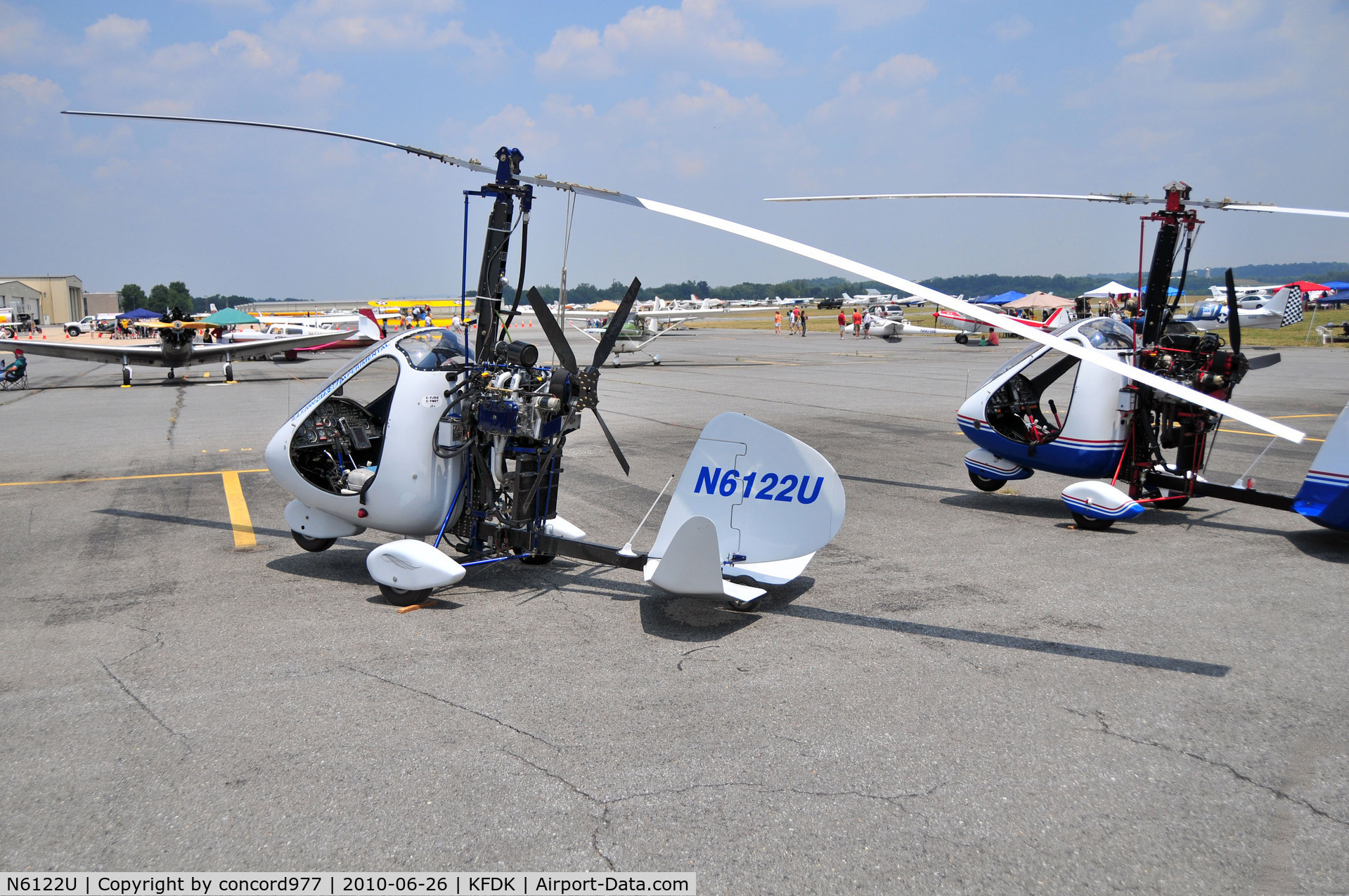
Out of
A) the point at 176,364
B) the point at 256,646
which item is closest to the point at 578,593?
the point at 256,646

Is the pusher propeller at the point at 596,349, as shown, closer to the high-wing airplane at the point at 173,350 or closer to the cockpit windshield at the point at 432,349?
the cockpit windshield at the point at 432,349

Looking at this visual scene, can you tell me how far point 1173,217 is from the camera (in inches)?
345

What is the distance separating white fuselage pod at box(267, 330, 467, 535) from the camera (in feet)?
22.6

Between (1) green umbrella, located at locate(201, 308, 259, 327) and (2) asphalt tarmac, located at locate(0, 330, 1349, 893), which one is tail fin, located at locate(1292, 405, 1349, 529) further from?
(1) green umbrella, located at locate(201, 308, 259, 327)

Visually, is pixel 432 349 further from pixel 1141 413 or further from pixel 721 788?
pixel 1141 413

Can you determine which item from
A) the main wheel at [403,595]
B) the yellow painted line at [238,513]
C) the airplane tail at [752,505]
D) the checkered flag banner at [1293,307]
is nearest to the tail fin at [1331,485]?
the airplane tail at [752,505]

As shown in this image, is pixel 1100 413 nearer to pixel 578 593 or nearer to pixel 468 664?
pixel 578 593

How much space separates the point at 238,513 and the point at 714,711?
721 centimetres

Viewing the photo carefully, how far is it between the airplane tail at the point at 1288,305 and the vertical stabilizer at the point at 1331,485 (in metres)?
33.9

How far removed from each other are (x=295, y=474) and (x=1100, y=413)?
803 centimetres

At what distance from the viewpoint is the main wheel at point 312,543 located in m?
7.68

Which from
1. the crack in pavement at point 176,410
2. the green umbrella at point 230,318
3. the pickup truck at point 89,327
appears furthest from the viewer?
the pickup truck at point 89,327

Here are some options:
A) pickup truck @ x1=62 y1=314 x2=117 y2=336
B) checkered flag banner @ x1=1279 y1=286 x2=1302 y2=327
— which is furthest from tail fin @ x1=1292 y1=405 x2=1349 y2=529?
pickup truck @ x1=62 y1=314 x2=117 y2=336

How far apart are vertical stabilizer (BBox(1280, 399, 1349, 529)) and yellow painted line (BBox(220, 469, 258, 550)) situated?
9.78m
